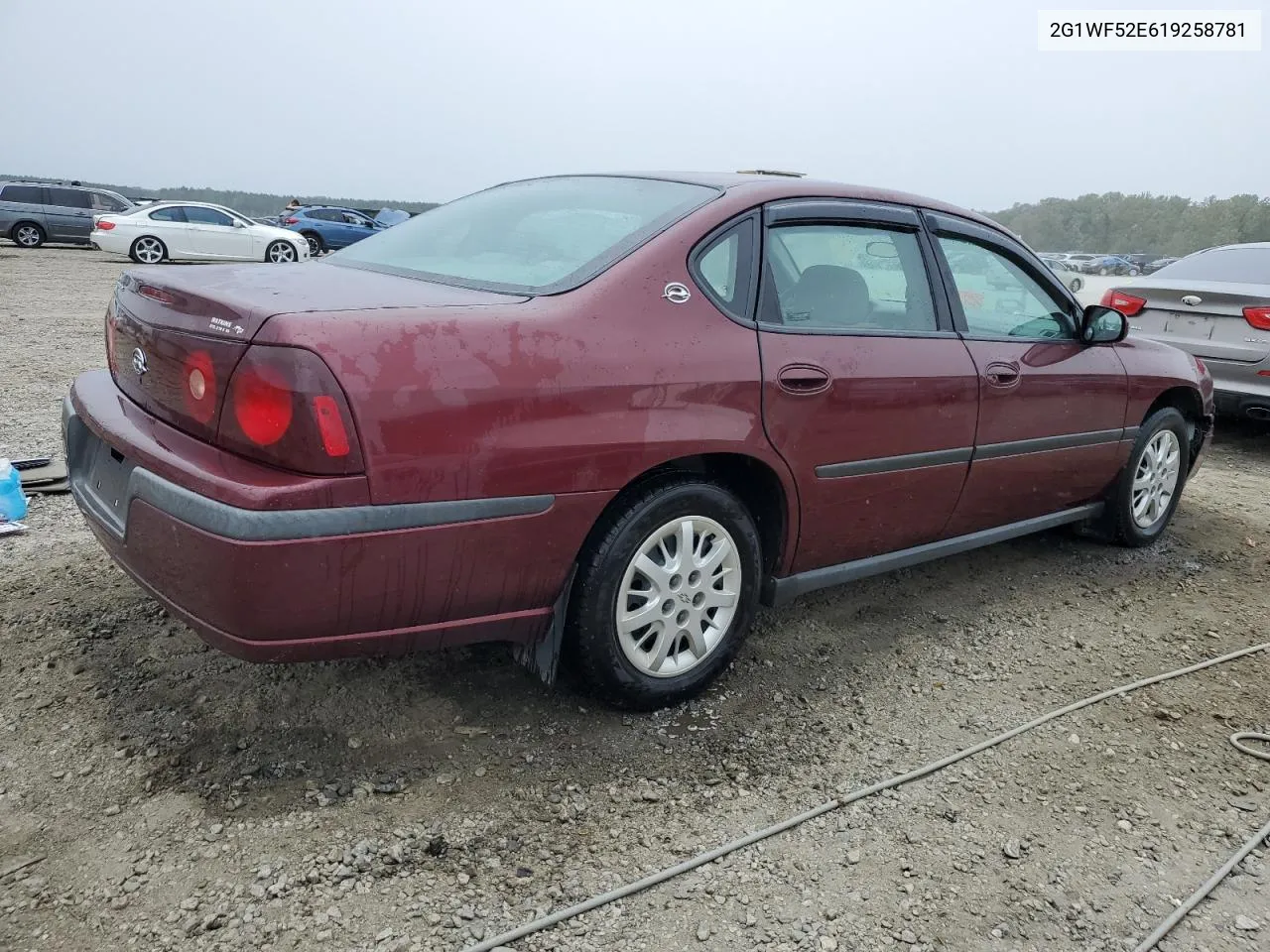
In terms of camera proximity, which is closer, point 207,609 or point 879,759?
point 207,609

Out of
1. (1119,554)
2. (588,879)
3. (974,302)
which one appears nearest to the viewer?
(588,879)

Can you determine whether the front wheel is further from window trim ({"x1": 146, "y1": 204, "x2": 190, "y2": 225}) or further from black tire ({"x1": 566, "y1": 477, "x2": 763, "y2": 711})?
black tire ({"x1": 566, "y1": 477, "x2": 763, "y2": 711})

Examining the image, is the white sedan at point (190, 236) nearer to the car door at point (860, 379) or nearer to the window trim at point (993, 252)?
the window trim at point (993, 252)

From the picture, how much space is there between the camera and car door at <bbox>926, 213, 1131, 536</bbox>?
353 centimetres

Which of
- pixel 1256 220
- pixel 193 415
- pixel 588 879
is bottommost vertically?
pixel 588 879

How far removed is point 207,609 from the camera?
2211 millimetres

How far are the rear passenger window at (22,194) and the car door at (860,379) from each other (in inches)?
960

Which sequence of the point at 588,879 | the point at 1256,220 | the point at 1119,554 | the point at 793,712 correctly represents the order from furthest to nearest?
the point at 1256,220 < the point at 1119,554 < the point at 793,712 < the point at 588,879

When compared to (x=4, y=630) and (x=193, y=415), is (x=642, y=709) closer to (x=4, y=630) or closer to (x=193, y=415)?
(x=193, y=415)

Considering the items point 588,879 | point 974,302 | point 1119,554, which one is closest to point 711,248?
point 974,302

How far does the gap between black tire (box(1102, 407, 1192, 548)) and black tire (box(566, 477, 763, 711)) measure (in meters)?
2.32

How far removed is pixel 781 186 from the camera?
10.2ft

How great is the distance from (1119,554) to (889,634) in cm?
171

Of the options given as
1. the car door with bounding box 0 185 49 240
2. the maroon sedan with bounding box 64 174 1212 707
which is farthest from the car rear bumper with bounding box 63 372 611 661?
the car door with bounding box 0 185 49 240
